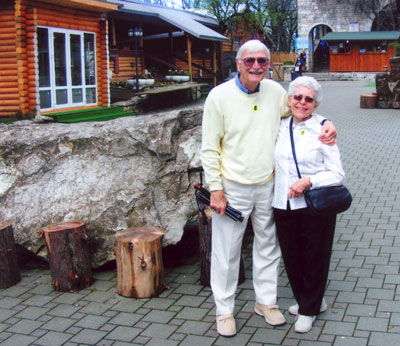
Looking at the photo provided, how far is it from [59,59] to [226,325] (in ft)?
45.4

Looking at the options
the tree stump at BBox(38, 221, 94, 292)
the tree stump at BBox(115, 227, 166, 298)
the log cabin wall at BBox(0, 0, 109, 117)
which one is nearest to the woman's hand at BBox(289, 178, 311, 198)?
the tree stump at BBox(115, 227, 166, 298)

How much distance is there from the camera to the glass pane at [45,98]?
16.0 meters

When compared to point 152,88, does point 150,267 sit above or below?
below

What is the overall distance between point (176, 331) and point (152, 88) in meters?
18.3

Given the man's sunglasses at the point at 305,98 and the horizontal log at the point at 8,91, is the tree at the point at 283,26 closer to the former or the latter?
the horizontal log at the point at 8,91

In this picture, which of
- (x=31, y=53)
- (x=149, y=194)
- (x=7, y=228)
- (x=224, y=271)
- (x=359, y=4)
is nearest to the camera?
(x=224, y=271)

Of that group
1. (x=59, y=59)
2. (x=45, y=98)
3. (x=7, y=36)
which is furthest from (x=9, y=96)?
(x=59, y=59)

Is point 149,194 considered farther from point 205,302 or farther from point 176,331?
point 176,331

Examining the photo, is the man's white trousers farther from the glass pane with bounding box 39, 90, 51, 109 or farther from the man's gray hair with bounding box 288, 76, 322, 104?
the glass pane with bounding box 39, 90, 51, 109

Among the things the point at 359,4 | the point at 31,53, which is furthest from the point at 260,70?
the point at 359,4

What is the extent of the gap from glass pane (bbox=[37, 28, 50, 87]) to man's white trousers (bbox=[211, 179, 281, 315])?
42.5 ft

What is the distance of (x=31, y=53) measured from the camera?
15.4m

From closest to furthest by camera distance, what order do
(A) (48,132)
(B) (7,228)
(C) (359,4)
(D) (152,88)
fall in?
(B) (7,228)
(A) (48,132)
(D) (152,88)
(C) (359,4)

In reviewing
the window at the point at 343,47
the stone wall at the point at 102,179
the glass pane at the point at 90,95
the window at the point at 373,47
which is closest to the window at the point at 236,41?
the window at the point at 343,47
